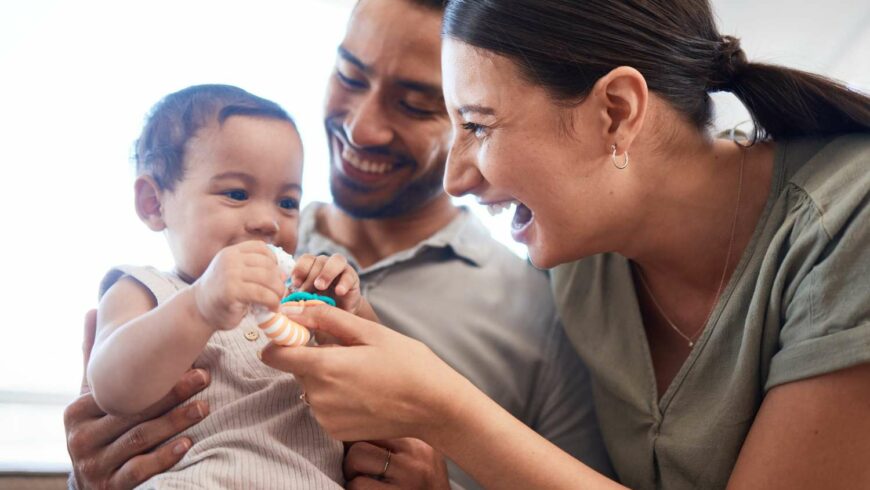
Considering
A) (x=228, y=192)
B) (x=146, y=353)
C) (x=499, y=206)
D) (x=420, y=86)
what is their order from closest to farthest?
(x=146, y=353)
(x=228, y=192)
(x=499, y=206)
(x=420, y=86)

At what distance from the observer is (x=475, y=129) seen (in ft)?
4.26

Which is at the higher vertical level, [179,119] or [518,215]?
[179,119]

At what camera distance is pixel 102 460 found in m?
1.27

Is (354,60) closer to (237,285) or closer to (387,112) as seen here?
(387,112)

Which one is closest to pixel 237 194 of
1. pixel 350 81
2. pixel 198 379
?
pixel 198 379

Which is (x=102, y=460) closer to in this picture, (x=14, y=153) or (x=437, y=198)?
(x=437, y=198)

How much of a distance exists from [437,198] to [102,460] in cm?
90

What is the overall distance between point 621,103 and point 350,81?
687mm

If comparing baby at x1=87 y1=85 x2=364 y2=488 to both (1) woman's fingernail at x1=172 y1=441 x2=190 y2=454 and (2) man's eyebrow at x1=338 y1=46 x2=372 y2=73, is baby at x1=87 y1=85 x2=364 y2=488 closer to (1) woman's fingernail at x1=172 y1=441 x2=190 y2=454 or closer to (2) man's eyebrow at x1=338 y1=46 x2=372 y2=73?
(1) woman's fingernail at x1=172 y1=441 x2=190 y2=454

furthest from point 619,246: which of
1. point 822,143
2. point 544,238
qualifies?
point 822,143

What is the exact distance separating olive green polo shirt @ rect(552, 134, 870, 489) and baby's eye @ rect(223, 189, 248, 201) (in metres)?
0.65

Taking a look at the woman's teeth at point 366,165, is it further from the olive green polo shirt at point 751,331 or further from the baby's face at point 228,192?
the olive green polo shirt at point 751,331

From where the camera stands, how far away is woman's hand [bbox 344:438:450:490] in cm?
125

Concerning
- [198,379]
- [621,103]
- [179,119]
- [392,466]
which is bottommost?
[392,466]
